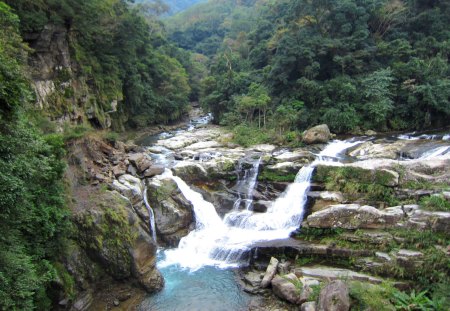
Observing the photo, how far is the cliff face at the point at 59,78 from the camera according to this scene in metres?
18.5

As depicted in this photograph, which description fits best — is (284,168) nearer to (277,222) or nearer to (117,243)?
(277,222)

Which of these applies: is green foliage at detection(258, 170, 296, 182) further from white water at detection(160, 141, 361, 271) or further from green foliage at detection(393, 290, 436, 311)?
green foliage at detection(393, 290, 436, 311)

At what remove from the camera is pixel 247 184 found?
17672 mm

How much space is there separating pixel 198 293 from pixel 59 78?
15602mm

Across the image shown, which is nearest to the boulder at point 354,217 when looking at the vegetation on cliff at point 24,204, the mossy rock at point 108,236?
the mossy rock at point 108,236

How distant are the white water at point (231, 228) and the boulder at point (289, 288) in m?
2.13

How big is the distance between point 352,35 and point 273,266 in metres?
22.6

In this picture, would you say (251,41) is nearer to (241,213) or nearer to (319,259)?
(241,213)

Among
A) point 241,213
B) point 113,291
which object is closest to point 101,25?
point 241,213

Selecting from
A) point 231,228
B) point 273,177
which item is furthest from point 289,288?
point 273,177

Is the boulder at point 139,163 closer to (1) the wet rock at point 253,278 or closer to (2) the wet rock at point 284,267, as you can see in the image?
(1) the wet rock at point 253,278

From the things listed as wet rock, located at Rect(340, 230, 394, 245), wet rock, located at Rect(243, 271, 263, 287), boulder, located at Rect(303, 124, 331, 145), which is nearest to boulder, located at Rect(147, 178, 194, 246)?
wet rock, located at Rect(243, 271, 263, 287)

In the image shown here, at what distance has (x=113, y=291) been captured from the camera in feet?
38.1

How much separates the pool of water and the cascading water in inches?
168
